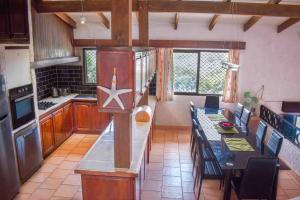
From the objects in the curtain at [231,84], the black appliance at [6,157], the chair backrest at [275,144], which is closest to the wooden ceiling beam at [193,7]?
the curtain at [231,84]

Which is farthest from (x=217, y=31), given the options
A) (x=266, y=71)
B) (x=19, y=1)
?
(x=19, y=1)

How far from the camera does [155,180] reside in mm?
4129

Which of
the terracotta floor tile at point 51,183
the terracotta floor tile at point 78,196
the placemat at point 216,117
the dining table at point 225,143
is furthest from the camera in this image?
the placemat at point 216,117

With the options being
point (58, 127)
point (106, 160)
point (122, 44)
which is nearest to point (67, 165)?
point (58, 127)

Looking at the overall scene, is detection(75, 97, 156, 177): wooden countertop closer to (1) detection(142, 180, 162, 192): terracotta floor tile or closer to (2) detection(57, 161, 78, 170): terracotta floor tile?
(1) detection(142, 180, 162, 192): terracotta floor tile

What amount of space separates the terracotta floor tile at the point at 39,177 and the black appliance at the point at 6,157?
0.52 metres

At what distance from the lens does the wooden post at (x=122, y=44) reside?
2.11 m

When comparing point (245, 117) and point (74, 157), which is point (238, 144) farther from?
point (74, 157)

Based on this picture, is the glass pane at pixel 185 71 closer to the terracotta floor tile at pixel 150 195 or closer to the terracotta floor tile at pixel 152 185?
the terracotta floor tile at pixel 152 185

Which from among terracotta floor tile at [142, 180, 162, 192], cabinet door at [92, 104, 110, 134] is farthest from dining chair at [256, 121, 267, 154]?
cabinet door at [92, 104, 110, 134]

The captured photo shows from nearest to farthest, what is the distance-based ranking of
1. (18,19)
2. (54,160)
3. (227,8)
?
(18,19) → (227,8) → (54,160)

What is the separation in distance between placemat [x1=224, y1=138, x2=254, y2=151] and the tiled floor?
770 millimetres

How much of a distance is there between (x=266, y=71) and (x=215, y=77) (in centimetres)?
119

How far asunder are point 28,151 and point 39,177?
0.50m
